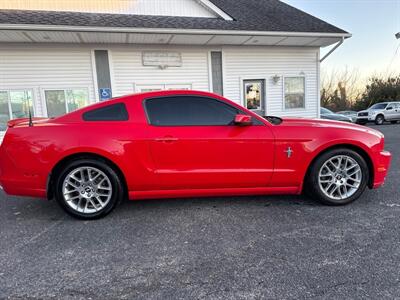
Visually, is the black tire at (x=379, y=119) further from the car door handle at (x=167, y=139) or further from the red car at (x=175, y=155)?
the car door handle at (x=167, y=139)

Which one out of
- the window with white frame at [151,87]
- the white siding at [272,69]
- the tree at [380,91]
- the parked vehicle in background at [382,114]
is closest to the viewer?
the window with white frame at [151,87]

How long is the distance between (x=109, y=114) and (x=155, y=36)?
585 centimetres

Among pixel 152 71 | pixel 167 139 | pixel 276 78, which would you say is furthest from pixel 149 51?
pixel 167 139

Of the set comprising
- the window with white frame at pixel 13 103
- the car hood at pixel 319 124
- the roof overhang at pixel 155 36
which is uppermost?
the roof overhang at pixel 155 36

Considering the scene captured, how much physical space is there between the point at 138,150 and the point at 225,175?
3.63 ft

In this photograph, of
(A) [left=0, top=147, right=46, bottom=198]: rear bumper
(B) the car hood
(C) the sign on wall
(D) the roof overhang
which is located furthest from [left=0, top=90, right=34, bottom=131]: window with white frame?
(B) the car hood

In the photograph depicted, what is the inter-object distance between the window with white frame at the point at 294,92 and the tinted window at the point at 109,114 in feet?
28.4

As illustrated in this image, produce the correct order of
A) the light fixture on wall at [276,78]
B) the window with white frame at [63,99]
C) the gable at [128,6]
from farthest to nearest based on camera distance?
the light fixture on wall at [276,78]
the window with white frame at [63,99]
the gable at [128,6]

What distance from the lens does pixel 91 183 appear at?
134 inches

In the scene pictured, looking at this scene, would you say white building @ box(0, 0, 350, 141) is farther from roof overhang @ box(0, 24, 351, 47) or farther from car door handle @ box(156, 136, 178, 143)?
car door handle @ box(156, 136, 178, 143)

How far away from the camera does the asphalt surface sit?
6.95ft

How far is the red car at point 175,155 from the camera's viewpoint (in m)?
3.36

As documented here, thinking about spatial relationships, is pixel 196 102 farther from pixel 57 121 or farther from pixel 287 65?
pixel 287 65

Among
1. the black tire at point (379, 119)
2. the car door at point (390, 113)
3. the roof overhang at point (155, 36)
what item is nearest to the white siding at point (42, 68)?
the roof overhang at point (155, 36)
